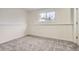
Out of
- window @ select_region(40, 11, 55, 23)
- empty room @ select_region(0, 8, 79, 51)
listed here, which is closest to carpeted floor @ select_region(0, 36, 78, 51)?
empty room @ select_region(0, 8, 79, 51)

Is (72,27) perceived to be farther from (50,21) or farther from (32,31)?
(32,31)

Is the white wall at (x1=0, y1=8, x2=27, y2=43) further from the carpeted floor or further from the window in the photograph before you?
the window

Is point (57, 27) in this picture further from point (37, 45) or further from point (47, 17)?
point (37, 45)

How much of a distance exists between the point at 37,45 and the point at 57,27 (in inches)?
13.9

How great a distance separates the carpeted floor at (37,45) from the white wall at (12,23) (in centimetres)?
8

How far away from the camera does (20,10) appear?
1270 millimetres

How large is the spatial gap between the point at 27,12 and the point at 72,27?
615 mm

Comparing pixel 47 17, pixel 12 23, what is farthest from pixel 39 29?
pixel 12 23

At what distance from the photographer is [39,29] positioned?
131 cm

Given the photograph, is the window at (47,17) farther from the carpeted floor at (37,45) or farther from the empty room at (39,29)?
the carpeted floor at (37,45)

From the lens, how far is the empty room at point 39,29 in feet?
4.18

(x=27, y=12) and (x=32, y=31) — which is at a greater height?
(x=27, y=12)

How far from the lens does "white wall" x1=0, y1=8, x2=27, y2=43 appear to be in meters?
1.29
